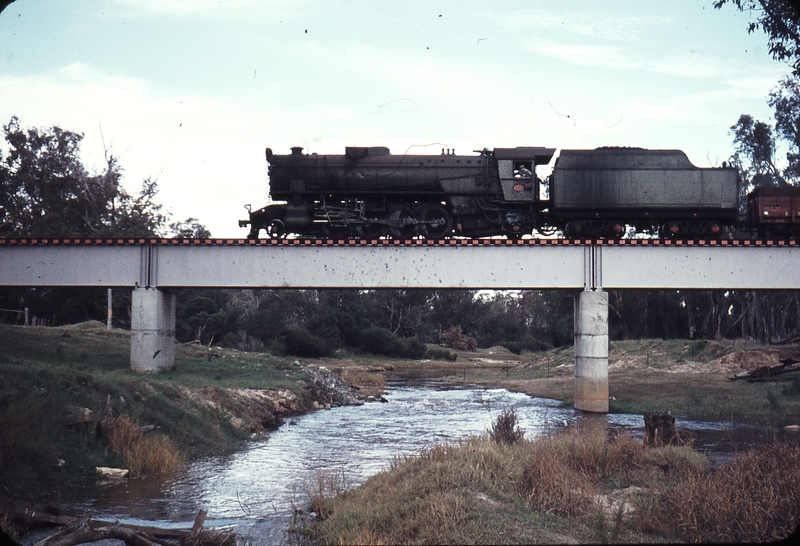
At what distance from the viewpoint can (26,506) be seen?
10.0 metres

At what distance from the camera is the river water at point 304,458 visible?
11.2 metres

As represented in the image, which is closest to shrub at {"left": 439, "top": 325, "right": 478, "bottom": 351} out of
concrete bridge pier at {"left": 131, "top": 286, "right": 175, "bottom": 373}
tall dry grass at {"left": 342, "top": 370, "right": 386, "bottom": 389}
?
tall dry grass at {"left": 342, "top": 370, "right": 386, "bottom": 389}

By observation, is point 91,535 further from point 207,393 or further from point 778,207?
point 778,207

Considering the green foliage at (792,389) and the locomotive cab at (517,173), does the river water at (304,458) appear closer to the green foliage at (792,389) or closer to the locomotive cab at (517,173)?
the green foliage at (792,389)

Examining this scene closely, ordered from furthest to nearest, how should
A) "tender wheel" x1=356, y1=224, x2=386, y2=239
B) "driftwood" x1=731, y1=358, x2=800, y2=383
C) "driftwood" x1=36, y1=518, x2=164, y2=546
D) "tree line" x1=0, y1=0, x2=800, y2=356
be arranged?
"tree line" x1=0, y1=0, x2=800, y2=356, "driftwood" x1=731, y1=358, x2=800, y2=383, "tender wheel" x1=356, y1=224, x2=386, y2=239, "driftwood" x1=36, y1=518, x2=164, y2=546

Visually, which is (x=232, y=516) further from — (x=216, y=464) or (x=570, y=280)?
(x=570, y=280)

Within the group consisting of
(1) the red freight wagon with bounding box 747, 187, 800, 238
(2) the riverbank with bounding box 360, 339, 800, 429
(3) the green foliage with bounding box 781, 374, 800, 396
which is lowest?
(2) the riverbank with bounding box 360, 339, 800, 429

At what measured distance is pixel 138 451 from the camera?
14336 millimetres

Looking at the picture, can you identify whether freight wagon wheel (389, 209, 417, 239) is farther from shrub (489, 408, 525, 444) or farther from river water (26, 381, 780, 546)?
shrub (489, 408, 525, 444)

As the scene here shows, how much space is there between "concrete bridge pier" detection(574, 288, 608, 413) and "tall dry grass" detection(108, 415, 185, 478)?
14614 millimetres

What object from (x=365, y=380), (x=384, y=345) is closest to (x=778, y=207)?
(x=365, y=380)

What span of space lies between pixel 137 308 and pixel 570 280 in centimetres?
1582

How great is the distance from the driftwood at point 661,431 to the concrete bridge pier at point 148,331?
55.3ft

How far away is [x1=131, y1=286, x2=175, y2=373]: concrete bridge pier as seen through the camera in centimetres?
2406
